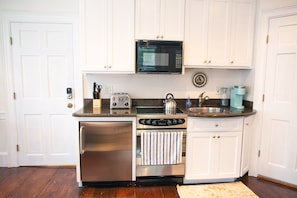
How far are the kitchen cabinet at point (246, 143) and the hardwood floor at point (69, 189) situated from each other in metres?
0.21

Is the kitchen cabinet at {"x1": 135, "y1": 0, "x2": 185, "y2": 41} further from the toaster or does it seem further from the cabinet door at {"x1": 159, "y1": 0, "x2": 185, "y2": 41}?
the toaster

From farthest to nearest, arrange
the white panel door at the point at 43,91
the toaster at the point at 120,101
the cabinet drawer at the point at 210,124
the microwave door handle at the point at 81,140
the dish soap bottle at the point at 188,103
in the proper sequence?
the dish soap bottle at the point at 188,103, the white panel door at the point at 43,91, the toaster at the point at 120,101, the cabinet drawer at the point at 210,124, the microwave door handle at the point at 81,140

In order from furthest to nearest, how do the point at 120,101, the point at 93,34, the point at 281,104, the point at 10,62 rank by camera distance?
the point at 10,62, the point at 120,101, the point at 281,104, the point at 93,34

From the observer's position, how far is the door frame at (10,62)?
8.93 feet

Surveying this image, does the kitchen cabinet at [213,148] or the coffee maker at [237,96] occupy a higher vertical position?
the coffee maker at [237,96]

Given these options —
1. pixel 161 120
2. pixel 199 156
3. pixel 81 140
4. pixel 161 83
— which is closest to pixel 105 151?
pixel 81 140

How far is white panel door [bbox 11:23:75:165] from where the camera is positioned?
2.79 meters

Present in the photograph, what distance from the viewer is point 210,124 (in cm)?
241

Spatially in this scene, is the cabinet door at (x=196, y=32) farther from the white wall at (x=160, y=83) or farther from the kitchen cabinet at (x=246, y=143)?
the kitchen cabinet at (x=246, y=143)

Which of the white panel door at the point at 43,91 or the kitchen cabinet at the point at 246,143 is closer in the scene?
the kitchen cabinet at the point at 246,143

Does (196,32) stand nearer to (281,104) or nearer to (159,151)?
(281,104)

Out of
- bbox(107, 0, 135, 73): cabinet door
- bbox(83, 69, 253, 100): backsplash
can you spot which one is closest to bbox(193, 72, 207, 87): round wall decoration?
bbox(83, 69, 253, 100): backsplash

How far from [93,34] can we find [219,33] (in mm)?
1654

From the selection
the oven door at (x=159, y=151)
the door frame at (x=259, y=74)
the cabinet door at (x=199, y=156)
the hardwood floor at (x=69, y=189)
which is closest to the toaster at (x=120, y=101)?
the oven door at (x=159, y=151)
